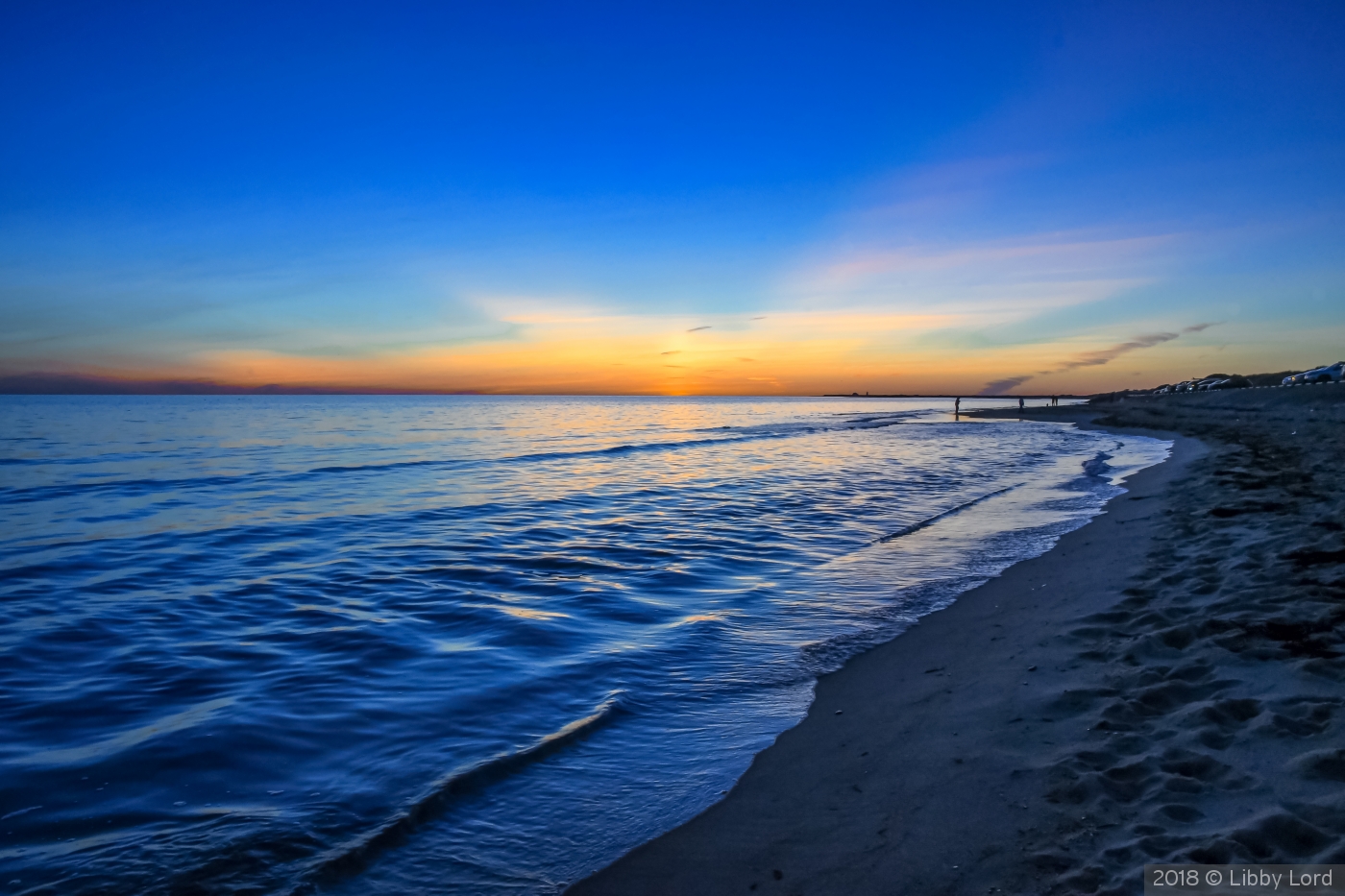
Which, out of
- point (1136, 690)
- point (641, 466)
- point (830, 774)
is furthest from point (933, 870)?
point (641, 466)

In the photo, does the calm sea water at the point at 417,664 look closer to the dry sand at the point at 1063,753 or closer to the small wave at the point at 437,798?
the small wave at the point at 437,798

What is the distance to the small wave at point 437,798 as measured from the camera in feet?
12.6

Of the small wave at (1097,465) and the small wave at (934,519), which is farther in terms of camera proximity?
the small wave at (1097,465)

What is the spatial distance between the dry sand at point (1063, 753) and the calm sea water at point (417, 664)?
529 mm

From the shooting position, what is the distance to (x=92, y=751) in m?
5.30

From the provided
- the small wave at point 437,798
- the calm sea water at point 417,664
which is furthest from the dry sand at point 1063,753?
the small wave at point 437,798

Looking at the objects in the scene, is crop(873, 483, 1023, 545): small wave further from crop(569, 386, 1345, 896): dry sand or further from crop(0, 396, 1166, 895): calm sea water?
crop(569, 386, 1345, 896): dry sand

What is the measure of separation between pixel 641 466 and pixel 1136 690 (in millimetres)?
26536

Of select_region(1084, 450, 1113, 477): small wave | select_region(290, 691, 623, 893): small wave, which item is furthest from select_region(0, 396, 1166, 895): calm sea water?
select_region(1084, 450, 1113, 477): small wave

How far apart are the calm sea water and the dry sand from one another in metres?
0.53

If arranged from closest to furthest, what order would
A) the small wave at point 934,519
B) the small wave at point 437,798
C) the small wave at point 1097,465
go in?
the small wave at point 437,798, the small wave at point 934,519, the small wave at point 1097,465

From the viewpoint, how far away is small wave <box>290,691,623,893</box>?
3.85 metres

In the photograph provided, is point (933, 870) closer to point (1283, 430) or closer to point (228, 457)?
point (1283, 430)

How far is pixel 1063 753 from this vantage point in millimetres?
4348
